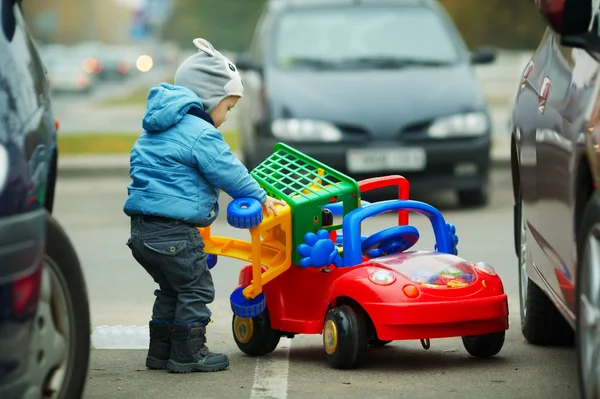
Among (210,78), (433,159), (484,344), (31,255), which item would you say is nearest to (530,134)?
(484,344)

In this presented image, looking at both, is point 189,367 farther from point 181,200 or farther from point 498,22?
point 498,22

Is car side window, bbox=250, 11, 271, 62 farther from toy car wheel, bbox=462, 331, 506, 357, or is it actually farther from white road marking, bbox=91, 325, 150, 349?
toy car wheel, bbox=462, 331, 506, 357

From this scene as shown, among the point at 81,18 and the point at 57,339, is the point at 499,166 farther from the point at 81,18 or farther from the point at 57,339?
the point at 81,18

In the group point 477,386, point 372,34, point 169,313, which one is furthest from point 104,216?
point 477,386

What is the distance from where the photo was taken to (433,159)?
11.6 meters

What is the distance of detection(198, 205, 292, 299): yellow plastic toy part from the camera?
544 centimetres

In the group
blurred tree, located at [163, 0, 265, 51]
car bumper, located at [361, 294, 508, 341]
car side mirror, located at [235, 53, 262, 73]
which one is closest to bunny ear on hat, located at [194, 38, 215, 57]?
car bumper, located at [361, 294, 508, 341]

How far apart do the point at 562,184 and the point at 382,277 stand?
3.07 feet

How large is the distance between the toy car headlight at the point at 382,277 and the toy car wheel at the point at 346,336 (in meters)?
0.15

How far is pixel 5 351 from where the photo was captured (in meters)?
3.77

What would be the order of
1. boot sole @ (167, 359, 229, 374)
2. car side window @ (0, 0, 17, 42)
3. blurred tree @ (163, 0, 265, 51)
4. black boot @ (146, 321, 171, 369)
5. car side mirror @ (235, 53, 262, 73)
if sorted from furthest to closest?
blurred tree @ (163, 0, 265, 51), car side mirror @ (235, 53, 262, 73), black boot @ (146, 321, 171, 369), boot sole @ (167, 359, 229, 374), car side window @ (0, 0, 17, 42)

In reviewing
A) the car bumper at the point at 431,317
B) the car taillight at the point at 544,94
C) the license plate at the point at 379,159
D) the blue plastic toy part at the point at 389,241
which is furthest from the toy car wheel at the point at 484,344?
the license plate at the point at 379,159

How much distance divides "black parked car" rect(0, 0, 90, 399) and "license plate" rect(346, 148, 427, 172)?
6.98 m

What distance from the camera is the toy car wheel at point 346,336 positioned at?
5312 mm
